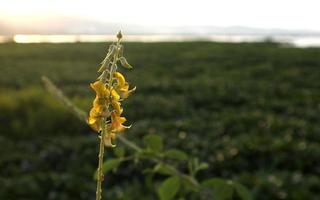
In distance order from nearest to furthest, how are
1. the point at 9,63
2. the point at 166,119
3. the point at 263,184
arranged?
the point at 263,184 → the point at 166,119 → the point at 9,63

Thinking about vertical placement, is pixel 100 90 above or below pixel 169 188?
above

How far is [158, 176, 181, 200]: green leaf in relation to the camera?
1.07m

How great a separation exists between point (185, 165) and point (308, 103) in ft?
10.1

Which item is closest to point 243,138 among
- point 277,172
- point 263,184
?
point 277,172

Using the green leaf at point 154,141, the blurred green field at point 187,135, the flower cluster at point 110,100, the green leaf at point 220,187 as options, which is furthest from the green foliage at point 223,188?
the blurred green field at point 187,135

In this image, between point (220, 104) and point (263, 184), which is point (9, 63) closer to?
point (220, 104)

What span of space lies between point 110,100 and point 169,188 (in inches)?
27.8

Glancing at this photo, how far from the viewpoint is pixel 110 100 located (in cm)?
41

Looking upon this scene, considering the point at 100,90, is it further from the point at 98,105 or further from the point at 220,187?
the point at 220,187

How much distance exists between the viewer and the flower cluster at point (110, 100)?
41 centimetres

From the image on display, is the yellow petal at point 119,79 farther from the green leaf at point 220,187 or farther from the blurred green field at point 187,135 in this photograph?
the blurred green field at point 187,135

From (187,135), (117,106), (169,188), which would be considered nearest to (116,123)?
(117,106)

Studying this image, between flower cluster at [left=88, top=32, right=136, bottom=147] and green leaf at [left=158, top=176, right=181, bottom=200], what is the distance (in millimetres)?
660

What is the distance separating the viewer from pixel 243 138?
14.9 ft
